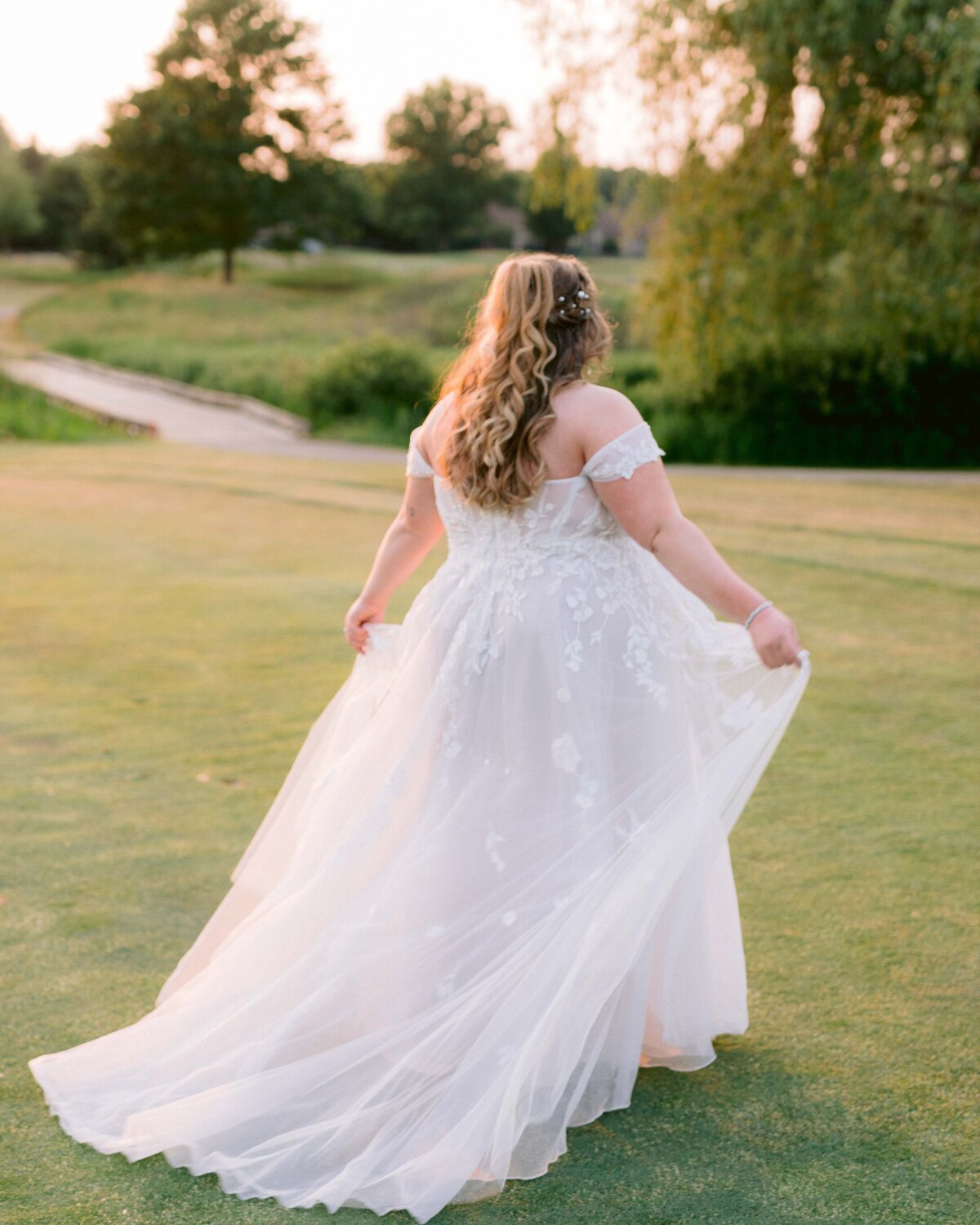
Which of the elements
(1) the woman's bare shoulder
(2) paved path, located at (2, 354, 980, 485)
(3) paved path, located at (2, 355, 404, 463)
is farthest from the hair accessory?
(3) paved path, located at (2, 355, 404, 463)

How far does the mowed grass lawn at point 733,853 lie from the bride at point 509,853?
0.47ft

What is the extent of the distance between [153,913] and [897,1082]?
87.5 inches

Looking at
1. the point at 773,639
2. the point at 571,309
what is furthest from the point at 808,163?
the point at 773,639

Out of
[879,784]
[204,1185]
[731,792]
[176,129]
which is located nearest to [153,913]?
[204,1185]

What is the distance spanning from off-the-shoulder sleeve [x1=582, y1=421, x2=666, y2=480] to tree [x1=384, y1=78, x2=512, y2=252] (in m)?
73.5

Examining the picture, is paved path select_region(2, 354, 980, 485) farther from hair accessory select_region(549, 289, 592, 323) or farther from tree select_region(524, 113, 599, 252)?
hair accessory select_region(549, 289, 592, 323)

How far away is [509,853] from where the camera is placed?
115 inches

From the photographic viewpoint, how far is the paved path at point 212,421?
1797 centimetres

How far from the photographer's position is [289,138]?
57.3 metres

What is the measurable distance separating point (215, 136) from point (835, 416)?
4304cm

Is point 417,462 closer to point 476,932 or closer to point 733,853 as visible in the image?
point 476,932

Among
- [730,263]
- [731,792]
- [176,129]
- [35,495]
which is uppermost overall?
[176,129]

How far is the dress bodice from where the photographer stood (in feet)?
9.18

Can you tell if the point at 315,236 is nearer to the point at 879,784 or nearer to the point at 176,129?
the point at 176,129
